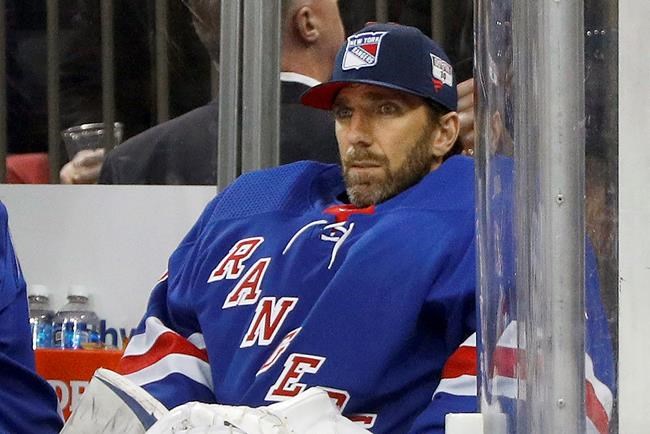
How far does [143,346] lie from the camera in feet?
8.35

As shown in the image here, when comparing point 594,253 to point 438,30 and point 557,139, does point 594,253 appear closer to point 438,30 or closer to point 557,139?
point 557,139

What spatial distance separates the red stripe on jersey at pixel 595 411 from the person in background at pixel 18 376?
166 cm

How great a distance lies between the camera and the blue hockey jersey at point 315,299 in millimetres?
2258

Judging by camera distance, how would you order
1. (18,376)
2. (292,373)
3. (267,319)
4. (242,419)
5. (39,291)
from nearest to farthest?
(242,419) < (292,373) < (267,319) < (18,376) < (39,291)

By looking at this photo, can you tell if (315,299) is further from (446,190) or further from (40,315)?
(40,315)

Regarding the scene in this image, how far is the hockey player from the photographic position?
2.26 m

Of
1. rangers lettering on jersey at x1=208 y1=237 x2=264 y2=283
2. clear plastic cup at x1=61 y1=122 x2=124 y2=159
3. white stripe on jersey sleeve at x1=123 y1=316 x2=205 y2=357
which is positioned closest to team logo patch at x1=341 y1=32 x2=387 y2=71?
rangers lettering on jersey at x1=208 y1=237 x2=264 y2=283

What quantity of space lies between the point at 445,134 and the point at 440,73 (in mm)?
112

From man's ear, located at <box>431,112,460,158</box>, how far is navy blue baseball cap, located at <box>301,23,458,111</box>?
0.9 inches

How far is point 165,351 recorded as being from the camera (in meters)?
2.49

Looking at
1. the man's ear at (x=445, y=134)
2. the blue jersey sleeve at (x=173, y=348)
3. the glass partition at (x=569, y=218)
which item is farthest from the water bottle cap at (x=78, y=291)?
the glass partition at (x=569, y=218)

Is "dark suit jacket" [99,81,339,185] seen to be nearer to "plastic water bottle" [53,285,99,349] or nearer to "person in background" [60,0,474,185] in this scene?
"person in background" [60,0,474,185]

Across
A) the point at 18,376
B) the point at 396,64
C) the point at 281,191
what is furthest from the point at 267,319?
the point at 18,376

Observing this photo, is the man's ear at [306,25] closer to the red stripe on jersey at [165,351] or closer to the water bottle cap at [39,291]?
the water bottle cap at [39,291]
